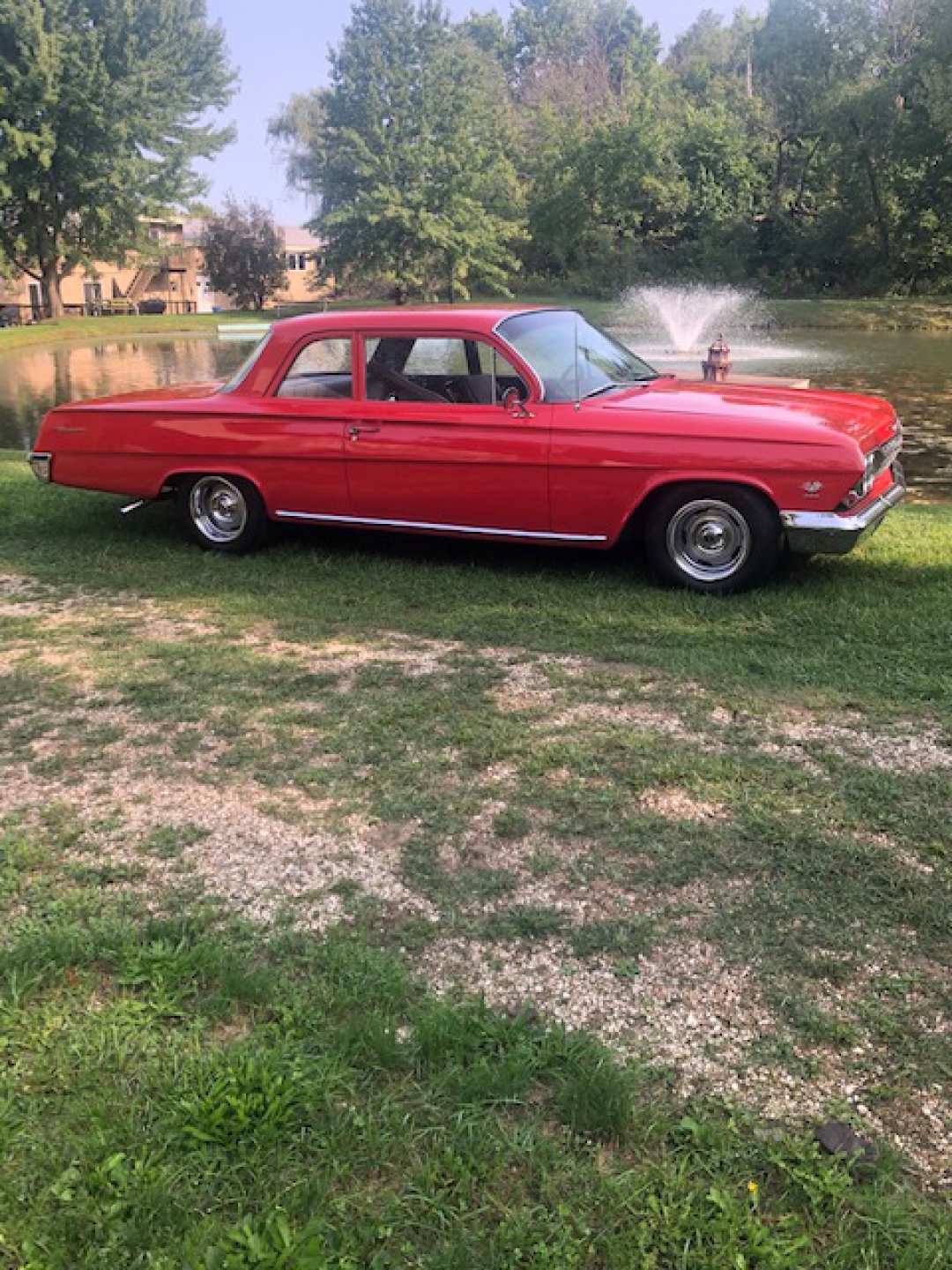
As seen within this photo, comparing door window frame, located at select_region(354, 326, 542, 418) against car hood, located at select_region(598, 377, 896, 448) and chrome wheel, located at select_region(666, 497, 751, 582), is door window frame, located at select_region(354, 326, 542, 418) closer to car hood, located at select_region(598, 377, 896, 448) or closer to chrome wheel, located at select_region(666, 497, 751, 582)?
car hood, located at select_region(598, 377, 896, 448)

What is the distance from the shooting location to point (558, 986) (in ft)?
9.05

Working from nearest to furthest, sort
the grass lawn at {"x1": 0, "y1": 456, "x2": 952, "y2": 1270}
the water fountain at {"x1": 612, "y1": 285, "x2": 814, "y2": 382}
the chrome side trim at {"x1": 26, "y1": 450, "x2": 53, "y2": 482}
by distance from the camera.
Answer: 1. the grass lawn at {"x1": 0, "y1": 456, "x2": 952, "y2": 1270}
2. the chrome side trim at {"x1": 26, "y1": 450, "x2": 53, "y2": 482}
3. the water fountain at {"x1": 612, "y1": 285, "x2": 814, "y2": 382}

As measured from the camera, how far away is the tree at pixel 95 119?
44125mm

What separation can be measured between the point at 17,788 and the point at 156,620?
2.24 meters

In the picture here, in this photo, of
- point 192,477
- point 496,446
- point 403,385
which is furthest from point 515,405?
point 192,477

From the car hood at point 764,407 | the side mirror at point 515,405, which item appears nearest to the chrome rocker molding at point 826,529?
the car hood at point 764,407

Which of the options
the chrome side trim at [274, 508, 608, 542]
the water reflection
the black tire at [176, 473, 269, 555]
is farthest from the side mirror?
the water reflection

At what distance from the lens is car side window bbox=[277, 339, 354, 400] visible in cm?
680

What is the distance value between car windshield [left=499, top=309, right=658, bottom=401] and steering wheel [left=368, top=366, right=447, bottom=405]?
0.61m

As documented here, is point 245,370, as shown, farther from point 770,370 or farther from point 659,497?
point 770,370

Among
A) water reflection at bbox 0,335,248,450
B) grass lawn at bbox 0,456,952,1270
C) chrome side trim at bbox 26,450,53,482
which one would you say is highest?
water reflection at bbox 0,335,248,450

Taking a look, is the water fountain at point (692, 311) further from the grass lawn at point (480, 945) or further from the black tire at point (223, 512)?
the grass lawn at point (480, 945)

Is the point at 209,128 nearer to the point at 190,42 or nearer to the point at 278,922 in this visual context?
the point at 190,42

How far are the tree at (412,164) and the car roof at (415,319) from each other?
48487 millimetres
